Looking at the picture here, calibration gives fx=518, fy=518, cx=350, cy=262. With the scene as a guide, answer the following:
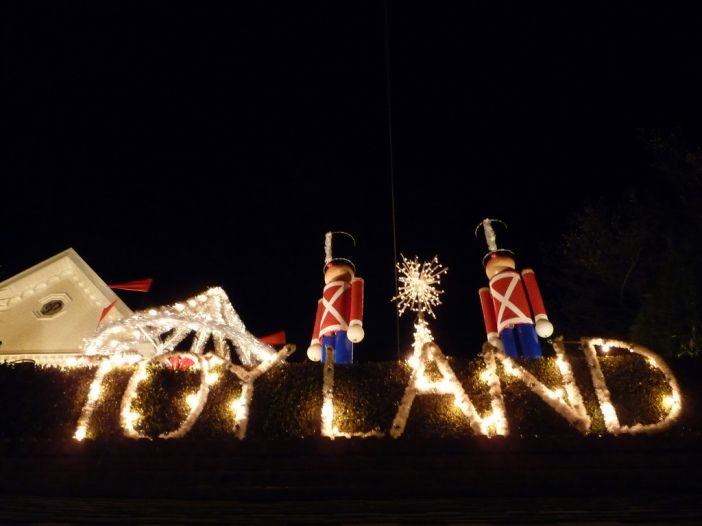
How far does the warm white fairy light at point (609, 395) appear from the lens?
7.20 meters

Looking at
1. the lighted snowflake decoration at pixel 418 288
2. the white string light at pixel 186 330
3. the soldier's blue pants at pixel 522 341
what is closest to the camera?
the soldier's blue pants at pixel 522 341

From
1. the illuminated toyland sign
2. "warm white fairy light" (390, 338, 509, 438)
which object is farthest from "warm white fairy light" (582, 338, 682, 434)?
"warm white fairy light" (390, 338, 509, 438)

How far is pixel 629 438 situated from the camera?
22.1 feet

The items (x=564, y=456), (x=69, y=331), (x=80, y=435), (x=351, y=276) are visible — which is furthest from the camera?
(x=69, y=331)

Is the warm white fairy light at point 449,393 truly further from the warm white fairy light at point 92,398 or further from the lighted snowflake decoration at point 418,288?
the lighted snowflake decoration at point 418,288

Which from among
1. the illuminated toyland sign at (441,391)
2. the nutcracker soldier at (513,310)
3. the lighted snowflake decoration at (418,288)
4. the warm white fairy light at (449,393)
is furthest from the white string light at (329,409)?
the lighted snowflake decoration at (418,288)

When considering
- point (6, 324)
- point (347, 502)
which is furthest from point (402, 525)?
point (6, 324)

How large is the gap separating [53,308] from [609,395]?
17.0 metres

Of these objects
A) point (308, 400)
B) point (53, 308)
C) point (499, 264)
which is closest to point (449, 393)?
point (308, 400)

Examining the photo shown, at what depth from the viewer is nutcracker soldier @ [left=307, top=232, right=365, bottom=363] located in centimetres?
1038

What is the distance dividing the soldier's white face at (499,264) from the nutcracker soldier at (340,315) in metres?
2.87

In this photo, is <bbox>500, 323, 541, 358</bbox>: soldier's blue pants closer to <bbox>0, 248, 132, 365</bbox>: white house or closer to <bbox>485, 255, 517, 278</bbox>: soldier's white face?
<bbox>485, 255, 517, 278</bbox>: soldier's white face

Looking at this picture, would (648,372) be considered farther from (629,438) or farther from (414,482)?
(414,482)

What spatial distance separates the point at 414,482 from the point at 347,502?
0.87 m
